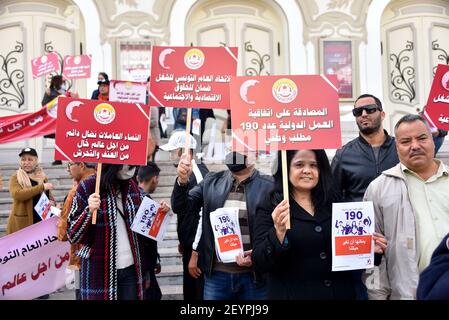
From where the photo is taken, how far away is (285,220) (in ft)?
10.9

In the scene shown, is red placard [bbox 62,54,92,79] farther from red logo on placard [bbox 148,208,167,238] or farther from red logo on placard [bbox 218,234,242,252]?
red logo on placard [bbox 218,234,242,252]

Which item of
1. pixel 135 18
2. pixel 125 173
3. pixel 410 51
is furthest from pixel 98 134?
pixel 410 51

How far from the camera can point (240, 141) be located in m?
3.88

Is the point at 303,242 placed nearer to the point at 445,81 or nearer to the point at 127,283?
the point at 127,283

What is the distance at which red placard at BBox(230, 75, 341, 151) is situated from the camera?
3707mm

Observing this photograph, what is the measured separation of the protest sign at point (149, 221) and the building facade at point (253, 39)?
748cm

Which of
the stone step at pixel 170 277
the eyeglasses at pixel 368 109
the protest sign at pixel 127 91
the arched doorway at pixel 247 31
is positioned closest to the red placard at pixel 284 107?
the eyeglasses at pixel 368 109

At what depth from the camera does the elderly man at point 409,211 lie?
3.31 meters

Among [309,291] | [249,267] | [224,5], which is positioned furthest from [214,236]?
[224,5]

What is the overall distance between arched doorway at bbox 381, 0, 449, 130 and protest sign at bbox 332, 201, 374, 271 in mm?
9774

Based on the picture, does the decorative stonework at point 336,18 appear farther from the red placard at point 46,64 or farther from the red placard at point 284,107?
the red placard at point 284,107

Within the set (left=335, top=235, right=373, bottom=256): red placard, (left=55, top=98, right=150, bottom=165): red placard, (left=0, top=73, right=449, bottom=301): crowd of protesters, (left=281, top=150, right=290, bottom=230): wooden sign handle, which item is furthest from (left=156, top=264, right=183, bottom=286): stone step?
(left=335, top=235, right=373, bottom=256): red placard

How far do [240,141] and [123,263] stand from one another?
116 cm

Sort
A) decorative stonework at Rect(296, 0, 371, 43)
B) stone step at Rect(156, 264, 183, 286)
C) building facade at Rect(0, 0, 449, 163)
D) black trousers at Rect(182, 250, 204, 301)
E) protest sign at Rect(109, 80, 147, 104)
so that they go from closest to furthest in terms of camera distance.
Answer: black trousers at Rect(182, 250, 204, 301), stone step at Rect(156, 264, 183, 286), protest sign at Rect(109, 80, 147, 104), building facade at Rect(0, 0, 449, 163), decorative stonework at Rect(296, 0, 371, 43)
